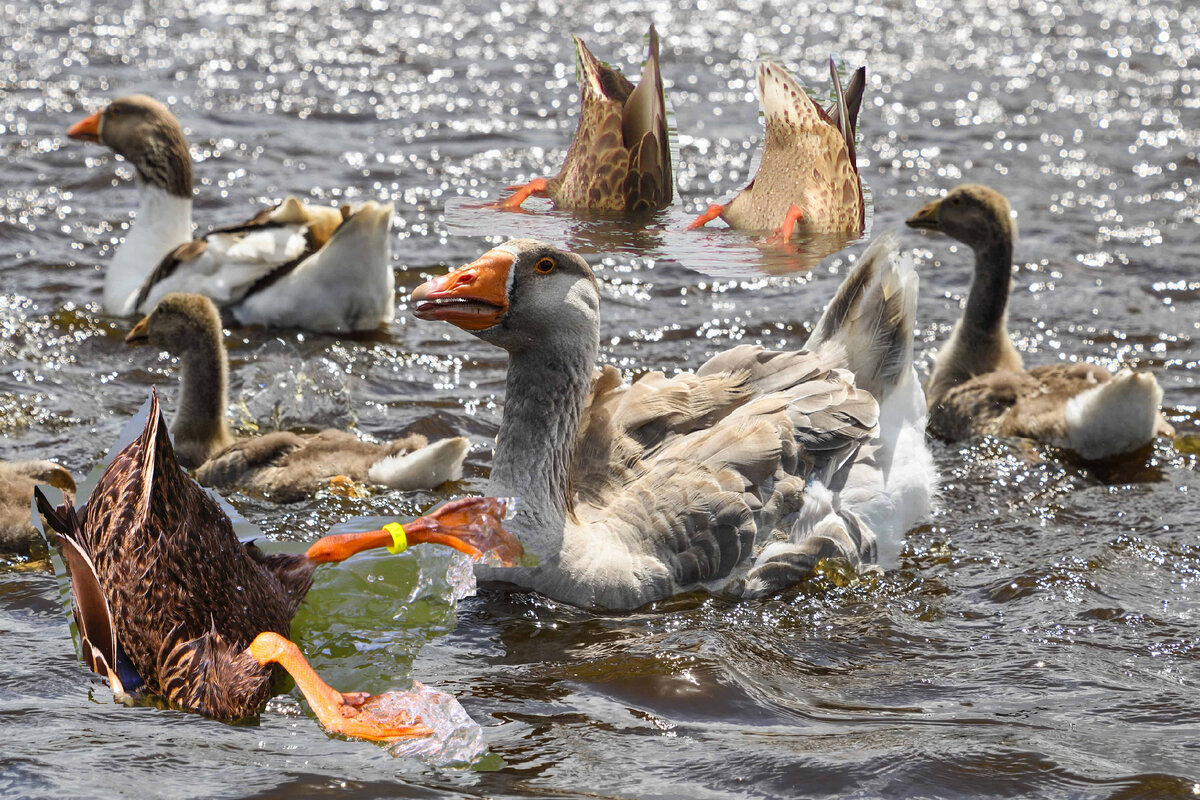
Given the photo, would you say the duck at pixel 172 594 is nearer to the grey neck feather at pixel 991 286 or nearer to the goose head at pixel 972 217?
the grey neck feather at pixel 991 286

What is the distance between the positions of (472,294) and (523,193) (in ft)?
4.14

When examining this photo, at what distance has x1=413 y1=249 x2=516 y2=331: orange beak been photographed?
18.5ft

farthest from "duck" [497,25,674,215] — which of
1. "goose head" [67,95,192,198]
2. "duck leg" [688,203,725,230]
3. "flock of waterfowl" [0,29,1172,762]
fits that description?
"goose head" [67,95,192,198]

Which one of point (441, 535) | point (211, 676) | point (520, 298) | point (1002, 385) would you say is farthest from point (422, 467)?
point (1002, 385)

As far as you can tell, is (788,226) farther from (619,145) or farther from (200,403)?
(200,403)

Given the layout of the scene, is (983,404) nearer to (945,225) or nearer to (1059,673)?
(945,225)

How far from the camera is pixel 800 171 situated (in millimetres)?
4297

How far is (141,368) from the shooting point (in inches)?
376

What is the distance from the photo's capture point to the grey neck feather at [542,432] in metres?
6.24

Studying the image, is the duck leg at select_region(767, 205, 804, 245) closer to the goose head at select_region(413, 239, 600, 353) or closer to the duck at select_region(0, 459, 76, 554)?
the goose head at select_region(413, 239, 600, 353)

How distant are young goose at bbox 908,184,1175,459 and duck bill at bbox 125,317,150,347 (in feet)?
16.2

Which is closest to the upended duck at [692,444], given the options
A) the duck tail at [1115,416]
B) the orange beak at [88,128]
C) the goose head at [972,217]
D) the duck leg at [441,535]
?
the duck leg at [441,535]

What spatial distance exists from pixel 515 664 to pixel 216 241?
18.7ft

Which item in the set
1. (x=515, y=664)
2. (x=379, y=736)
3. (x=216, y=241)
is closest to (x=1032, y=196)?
(x=216, y=241)
